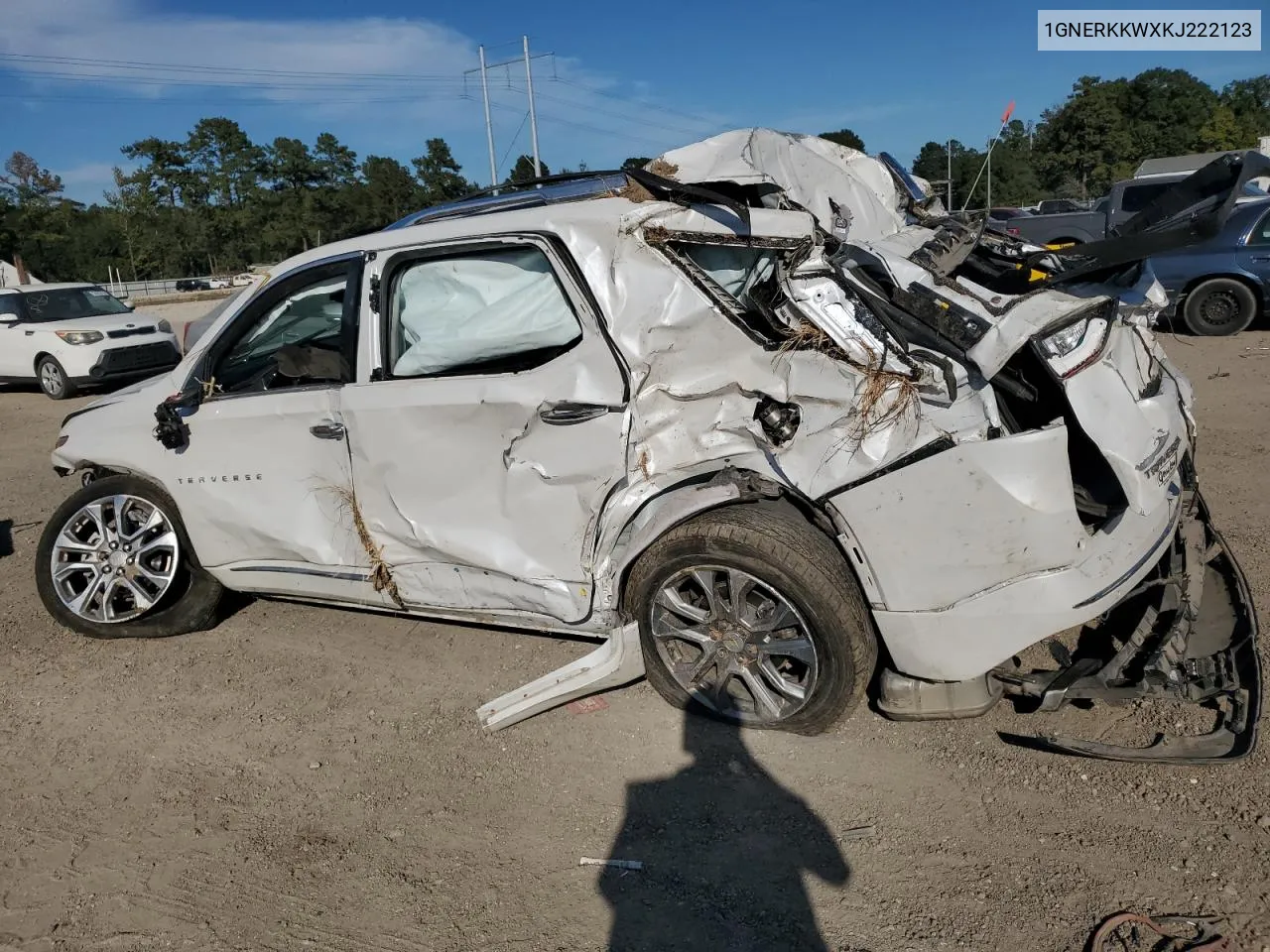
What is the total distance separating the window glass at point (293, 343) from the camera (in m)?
3.85

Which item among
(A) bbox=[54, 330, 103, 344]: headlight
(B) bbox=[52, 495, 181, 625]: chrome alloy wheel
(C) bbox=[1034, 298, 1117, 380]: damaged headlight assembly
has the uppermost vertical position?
(A) bbox=[54, 330, 103, 344]: headlight

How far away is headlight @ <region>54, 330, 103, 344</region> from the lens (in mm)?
12641

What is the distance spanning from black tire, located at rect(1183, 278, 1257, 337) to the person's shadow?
1033cm

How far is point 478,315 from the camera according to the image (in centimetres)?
359

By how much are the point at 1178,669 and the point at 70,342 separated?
13.9 m

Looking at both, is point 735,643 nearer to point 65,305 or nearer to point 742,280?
point 742,280

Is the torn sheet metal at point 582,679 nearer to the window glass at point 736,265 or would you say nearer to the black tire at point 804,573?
the black tire at point 804,573

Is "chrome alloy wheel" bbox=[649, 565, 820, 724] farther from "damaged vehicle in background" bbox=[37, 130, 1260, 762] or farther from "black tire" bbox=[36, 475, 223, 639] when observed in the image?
"black tire" bbox=[36, 475, 223, 639]

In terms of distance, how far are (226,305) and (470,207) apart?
4.15ft

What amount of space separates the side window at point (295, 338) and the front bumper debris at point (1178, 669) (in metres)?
2.87

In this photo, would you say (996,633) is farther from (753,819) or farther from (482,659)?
(482,659)

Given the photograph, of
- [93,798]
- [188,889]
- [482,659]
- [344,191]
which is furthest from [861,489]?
[344,191]

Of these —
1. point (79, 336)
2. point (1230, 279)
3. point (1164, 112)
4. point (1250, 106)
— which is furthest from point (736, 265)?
point (1250, 106)

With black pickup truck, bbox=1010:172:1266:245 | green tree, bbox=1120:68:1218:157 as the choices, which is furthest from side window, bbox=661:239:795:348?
green tree, bbox=1120:68:1218:157
